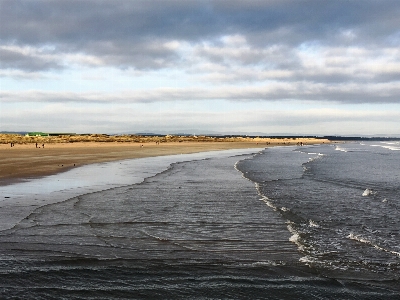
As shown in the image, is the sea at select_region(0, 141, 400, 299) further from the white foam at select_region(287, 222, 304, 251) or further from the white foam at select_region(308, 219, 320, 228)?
the white foam at select_region(308, 219, 320, 228)

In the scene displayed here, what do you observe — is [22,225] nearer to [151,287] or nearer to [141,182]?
[151,287]

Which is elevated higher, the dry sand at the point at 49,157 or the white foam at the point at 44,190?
the dry sand at the point at 49,157

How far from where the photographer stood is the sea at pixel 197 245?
6594mm

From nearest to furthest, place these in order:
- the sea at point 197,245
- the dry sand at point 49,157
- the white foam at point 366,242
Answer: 1. the sea at point 197,245
2. the white foam at point 366,242
3. the dry sand at point 49,157

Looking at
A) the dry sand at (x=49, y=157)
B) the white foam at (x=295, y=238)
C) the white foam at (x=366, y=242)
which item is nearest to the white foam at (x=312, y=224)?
the white foam at (x=295, y=238)

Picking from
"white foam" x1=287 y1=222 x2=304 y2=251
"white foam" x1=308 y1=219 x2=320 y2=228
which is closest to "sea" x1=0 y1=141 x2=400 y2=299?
"white foam" x1=287 y1=222 x2=304 y2=251

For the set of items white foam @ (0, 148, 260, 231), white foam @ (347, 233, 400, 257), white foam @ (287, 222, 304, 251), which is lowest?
white foam @ (287, 222, 304, 251)

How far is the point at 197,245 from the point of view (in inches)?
367

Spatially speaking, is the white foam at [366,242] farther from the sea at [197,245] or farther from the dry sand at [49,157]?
the dry sand at [49,157]

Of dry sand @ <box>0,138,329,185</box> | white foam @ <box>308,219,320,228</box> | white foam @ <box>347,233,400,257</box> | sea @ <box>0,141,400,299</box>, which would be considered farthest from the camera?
dry sand @ <box>0,138,329,185</box>

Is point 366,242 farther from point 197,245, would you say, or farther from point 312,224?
point 197,245

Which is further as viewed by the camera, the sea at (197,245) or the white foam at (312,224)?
the white foam at (312,224)

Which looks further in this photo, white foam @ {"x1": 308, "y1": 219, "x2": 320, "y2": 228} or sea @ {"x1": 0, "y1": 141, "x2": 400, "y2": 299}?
white foam @ {"x1": 308, "y1": 219, "x2": 320, "y2": 228}

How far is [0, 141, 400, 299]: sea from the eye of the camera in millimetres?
6594
